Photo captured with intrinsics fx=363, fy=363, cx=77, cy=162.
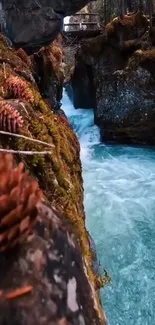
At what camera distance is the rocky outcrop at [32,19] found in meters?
9.10

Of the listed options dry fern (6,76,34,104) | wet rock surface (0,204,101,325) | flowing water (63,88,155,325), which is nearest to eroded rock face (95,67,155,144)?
flowing water (63,88,155,325)

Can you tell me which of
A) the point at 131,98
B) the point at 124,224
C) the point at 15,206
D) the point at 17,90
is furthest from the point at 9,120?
the point at 131,98

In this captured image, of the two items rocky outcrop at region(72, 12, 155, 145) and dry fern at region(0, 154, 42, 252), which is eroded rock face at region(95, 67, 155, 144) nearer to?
rocky outcrop at region(72, 12, 155, 145)

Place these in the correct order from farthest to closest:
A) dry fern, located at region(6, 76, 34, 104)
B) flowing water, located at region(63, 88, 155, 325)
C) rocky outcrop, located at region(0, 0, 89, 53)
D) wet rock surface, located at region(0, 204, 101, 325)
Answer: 1. rocky outcrop, located at region(0, 0, 89, 53)
2. flowing water, located at region(63, 88, 155, 325)
3. dry fern, located at region(6, 76, 34, 104)
4. wet rock surface, located at region(0, 204, 101, 325)

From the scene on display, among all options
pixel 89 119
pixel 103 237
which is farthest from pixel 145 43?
pixel 103 237

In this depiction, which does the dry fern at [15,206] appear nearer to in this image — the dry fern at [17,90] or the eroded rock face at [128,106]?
the dry fern at [17,90]

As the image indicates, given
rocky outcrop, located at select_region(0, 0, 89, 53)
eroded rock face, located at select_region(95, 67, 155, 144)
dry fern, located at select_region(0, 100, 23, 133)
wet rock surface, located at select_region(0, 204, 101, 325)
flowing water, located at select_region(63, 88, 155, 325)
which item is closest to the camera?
wet rock surface, located at select_region(0, 204, 101, 325)

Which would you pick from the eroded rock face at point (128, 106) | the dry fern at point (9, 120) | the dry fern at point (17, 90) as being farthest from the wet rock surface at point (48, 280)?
the eroded rock face at point (128, 106)

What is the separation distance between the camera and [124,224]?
24.8ft

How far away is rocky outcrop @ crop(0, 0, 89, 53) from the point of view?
9.10 metres

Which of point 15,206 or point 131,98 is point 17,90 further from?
point 131,98

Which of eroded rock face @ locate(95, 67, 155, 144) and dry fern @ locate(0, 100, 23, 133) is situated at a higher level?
dry fern @ locate(0, 100, 23, 133)

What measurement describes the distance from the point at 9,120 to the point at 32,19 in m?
7.98

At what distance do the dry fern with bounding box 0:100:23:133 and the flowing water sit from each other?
371 cm
